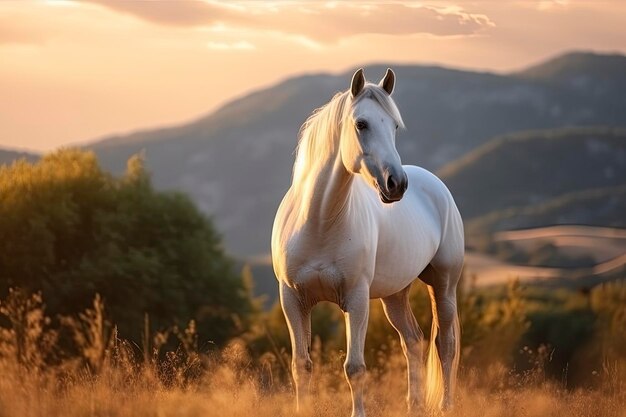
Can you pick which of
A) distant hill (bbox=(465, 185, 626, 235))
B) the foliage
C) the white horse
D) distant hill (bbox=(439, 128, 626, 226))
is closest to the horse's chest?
the white horse

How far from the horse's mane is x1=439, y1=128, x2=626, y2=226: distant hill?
528 feet

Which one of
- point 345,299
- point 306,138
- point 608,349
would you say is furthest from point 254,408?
point 608,349

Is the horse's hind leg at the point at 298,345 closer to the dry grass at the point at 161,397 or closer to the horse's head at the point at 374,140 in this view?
the dry grass at the point at 161,397

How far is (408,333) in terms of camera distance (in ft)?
29.9

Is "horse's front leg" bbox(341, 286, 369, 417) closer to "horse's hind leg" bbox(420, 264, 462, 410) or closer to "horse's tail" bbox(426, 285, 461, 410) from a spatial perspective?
"horse's tail" bbox(426, 285, 461, 410)

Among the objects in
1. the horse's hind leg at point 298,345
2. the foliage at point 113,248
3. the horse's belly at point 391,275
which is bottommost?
the foliage at point 113,248

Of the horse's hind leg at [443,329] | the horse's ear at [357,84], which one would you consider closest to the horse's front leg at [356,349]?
the horse's ear at [357,84]

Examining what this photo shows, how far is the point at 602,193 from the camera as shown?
157 meters

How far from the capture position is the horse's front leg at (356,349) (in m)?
7.03

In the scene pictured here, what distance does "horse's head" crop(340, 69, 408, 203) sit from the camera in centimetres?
637

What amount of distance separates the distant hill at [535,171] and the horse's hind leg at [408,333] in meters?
159

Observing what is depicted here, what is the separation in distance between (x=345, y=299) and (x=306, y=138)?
1.20 meters

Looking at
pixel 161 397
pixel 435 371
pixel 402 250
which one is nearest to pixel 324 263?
pixel 402 250

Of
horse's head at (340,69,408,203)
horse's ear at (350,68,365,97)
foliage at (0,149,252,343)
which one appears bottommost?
foliage at (0,149,252,343)
